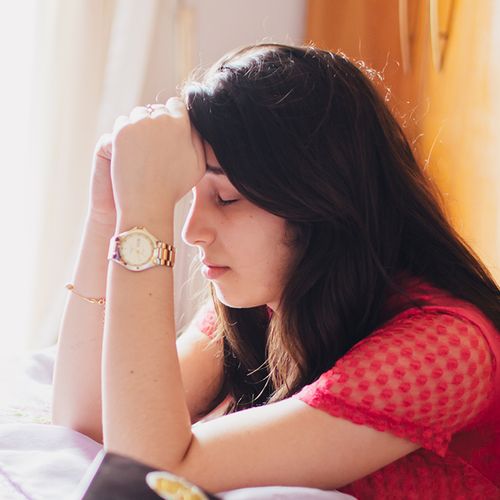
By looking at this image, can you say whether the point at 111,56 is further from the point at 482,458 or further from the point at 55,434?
the point at 482,458

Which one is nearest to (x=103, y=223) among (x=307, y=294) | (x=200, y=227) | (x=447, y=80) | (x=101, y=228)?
(x=101, y=228)

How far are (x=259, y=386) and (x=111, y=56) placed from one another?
4.01ft

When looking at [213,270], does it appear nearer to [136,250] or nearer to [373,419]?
[136,250]

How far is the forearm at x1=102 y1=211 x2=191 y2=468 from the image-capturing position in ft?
3.08

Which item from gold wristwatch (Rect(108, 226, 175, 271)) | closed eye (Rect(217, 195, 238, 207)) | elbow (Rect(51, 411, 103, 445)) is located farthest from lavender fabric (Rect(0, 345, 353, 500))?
closed eye (Rect(217, 195, 238, 207))

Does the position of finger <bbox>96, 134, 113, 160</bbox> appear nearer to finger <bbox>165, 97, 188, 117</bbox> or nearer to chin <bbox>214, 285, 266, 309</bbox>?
finger <bbox>165, 97, 188, 117</bbox>

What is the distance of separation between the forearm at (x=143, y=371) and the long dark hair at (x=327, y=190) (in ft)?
0.53

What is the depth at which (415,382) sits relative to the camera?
93 centimetres

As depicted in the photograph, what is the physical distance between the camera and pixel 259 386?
1.34m

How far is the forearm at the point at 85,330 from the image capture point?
123 centimetres

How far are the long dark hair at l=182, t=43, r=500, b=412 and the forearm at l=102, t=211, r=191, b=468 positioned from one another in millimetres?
160

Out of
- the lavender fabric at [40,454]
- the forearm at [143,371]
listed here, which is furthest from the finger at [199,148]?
the lavender fabric at [40,454]

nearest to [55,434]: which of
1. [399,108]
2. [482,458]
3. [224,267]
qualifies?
[224,267]

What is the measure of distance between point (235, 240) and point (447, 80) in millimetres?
1031
